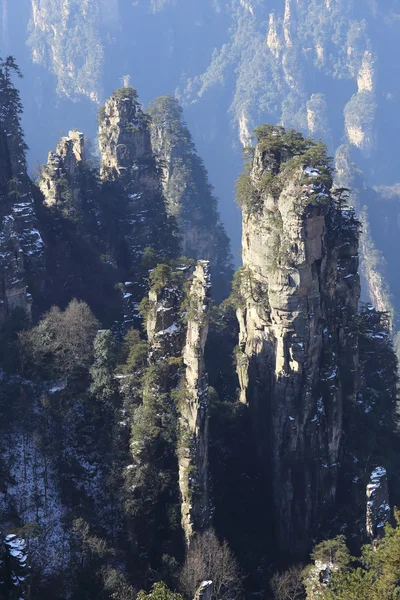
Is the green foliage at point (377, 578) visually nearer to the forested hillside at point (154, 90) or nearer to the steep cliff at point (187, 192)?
the steep cliff at point (187, 192)

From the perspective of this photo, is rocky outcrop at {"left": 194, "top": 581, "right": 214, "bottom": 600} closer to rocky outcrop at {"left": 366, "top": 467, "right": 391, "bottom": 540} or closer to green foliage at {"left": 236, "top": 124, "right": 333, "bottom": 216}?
rocky outcrop at {"left": 366, "top": 467, "right": 391, "bottom": 540}

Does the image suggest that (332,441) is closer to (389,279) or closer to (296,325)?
(296,325)

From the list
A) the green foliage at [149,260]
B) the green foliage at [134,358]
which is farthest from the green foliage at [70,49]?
the green foliage at [134,358]

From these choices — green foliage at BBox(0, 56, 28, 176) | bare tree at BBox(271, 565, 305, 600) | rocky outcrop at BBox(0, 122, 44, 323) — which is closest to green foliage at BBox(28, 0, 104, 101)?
green foliage at BBox(0, 56, 28, 176)

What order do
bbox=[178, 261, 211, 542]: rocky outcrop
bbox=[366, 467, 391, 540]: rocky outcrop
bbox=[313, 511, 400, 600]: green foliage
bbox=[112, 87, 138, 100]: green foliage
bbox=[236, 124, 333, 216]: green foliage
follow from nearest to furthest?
bbox=[313, 511, 400, 600]: green foliage < bbox=[178, 261, 211, 542]: rocky outcrop < bbox=[366, 467, 391, 540]: rocky outcrop < bbox=[236, 124, 333, 216]: green foliage < bbox=[112, 87, 138, 100]: green foliage

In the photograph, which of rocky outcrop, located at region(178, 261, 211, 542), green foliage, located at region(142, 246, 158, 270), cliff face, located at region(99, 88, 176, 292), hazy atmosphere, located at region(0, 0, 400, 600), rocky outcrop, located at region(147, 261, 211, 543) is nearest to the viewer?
hazy atmosphere, located at region(0, 0, 400, 600)

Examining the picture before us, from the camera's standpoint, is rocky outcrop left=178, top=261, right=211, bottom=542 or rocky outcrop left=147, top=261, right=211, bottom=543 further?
rocky outcrop left=147, top=261, right=211, bottom=543
